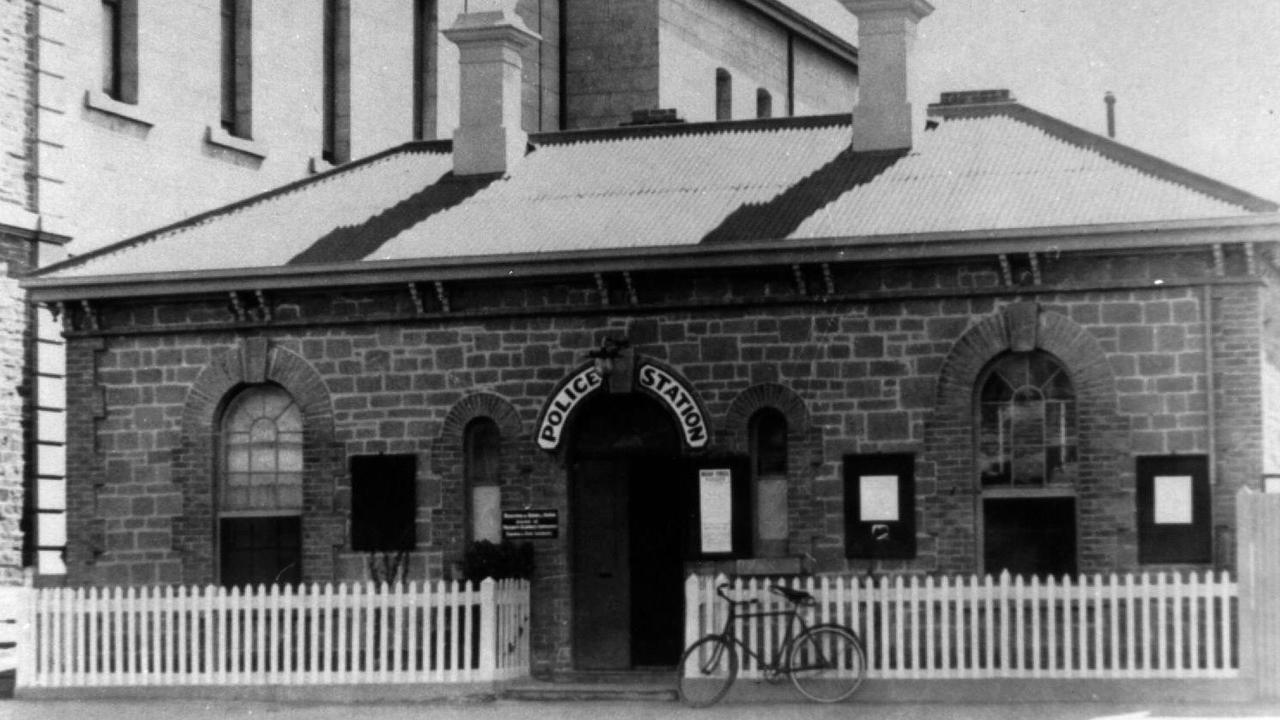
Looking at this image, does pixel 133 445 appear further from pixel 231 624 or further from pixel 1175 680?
pixel 1175 680

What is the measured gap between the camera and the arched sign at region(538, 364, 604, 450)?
823 inches

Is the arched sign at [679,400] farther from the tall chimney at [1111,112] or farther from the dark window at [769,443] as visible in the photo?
the tall chimney at [1111,112]

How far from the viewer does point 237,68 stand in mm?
31422

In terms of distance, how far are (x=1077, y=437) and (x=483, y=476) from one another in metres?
5.84

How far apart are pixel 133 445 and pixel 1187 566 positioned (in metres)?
10.5

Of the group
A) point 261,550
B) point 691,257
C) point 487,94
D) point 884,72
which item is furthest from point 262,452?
point 884,72

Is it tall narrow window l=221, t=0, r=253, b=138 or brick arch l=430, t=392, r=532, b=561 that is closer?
brick arch l=430, t=392, r=532, b=561

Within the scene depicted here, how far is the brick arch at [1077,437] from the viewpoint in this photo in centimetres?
1925

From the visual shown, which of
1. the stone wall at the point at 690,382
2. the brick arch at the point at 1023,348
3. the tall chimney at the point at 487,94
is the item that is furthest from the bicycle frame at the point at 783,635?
the tall chimney at the point at 487,94

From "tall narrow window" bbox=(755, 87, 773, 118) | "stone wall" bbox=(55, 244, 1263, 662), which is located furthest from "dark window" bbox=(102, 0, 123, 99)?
"tall narrow window" bbox=(755, 87, 773, 118)

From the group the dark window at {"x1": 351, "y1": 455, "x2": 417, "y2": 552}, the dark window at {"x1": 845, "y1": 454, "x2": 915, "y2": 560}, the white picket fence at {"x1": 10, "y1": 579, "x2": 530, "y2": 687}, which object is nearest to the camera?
the white picket fence at {"x1": 10, "y1": 579, "x2": 530, "y2": 687}

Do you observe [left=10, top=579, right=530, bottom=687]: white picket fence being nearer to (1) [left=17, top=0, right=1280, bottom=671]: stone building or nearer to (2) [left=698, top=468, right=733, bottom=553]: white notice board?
(1) [left=17, top=0, right=1280, bottom=671]: stone building

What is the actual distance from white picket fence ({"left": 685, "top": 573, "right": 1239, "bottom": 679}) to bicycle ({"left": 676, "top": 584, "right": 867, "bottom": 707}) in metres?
0.15

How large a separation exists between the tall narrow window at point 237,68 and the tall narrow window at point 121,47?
107 inches
